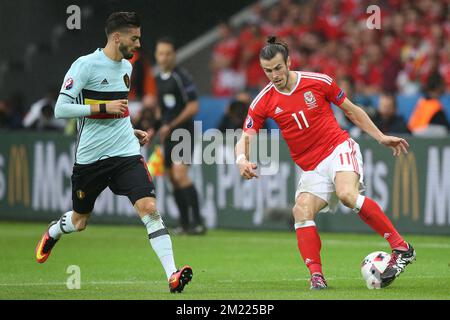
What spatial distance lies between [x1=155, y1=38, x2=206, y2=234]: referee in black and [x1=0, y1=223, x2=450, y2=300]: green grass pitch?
0.47 m

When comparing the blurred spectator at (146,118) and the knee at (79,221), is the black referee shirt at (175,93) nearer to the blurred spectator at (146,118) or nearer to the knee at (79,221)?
the blurred spectator at (146,118)

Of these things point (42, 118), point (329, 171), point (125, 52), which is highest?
point (125, 52)

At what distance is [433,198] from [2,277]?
6.87m

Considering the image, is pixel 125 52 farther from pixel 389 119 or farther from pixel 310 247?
pixel 389 119

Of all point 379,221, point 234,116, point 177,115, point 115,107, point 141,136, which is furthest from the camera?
point 234,116

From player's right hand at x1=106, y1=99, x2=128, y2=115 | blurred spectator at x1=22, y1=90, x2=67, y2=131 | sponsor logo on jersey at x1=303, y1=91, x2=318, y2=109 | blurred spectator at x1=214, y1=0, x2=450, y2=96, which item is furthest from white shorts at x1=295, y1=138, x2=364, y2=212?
blurred spectator at x1=22, y1=90, x2=67, y2=131

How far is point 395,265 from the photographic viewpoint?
9750mm

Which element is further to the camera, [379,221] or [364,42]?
[364,42]

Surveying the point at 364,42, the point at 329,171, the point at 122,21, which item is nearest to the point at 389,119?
the point at 364,42

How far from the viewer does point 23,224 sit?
62.0 ft

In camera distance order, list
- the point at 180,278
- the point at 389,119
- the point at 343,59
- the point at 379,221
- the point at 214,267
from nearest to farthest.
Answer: the point at 180,278
the point at 379,221
the point at 214,267
the point at 389,119
the point at 343,59

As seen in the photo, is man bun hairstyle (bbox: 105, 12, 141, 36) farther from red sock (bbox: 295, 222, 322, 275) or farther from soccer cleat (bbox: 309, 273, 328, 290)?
soccer cleat (bbox: 309, 273, 328, 290)

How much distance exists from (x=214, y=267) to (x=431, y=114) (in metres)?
6.24
